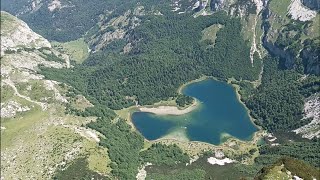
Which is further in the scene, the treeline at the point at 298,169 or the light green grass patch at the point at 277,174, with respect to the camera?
the light green grass patch at the point at 277,174

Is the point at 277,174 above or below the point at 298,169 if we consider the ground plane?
below

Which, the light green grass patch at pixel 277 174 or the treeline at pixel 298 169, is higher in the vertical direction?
the treeline at pixel 298 169

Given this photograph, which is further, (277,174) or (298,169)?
(277,174)

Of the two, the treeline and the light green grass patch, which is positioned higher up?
the treeline

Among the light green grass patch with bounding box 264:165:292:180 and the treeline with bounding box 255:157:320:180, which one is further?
the light green grass patch with bounding box 264:165:292:180
